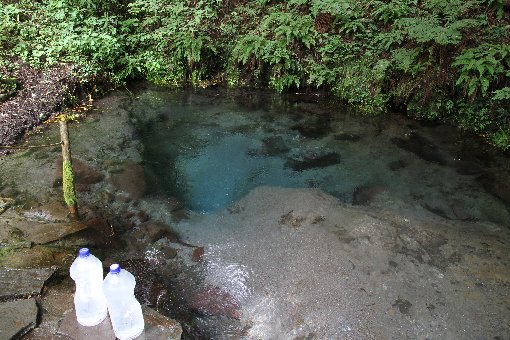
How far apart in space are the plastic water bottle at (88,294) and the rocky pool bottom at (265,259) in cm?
21

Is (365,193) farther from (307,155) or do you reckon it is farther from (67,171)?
(67,171)

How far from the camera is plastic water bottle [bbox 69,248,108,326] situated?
11.5 feet

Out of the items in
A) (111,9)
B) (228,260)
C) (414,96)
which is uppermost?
(111,9)

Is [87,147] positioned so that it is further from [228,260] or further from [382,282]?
[382,282]

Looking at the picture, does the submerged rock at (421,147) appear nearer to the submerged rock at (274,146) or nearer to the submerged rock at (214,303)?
the submerged rock at (274,146)

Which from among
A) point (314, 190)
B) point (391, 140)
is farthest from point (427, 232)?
point (391, 140)

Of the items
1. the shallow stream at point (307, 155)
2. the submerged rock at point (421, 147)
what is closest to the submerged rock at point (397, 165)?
the shallow stream at point (307, 155)

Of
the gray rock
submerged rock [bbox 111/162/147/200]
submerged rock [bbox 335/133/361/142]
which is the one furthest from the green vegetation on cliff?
the gray rock

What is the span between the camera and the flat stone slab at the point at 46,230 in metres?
5.28

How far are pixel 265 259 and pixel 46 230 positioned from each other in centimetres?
294

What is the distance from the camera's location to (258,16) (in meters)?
11.6

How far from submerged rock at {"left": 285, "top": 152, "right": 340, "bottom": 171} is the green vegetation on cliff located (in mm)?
2501

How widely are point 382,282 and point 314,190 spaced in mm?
2245

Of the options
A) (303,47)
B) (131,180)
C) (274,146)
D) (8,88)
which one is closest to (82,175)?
(131,180)
